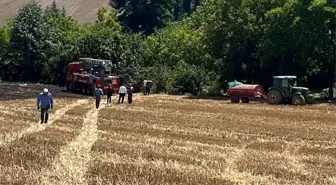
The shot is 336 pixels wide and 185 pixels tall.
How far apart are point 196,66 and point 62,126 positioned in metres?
32.7

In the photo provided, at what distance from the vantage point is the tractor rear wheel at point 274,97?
40.6 meters

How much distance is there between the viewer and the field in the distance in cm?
1443

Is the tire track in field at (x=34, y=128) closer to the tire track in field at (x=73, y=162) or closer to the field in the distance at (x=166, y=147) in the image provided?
Answer: the field in the distance at (x=166, y=147)

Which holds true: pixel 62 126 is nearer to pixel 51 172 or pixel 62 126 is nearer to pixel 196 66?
pixel 51 172

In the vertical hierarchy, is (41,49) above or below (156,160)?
above

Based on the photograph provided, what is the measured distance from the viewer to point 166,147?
19.4 meters

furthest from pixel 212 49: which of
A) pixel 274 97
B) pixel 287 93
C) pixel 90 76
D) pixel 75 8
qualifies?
pixel 75 8

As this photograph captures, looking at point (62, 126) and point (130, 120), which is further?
point (130, 120)

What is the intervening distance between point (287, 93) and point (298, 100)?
1.03 meters

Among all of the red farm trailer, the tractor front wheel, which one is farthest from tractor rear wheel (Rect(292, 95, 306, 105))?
the tractor front wheel

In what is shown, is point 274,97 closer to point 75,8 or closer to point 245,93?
point 245,93

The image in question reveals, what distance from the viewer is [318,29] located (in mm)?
43750

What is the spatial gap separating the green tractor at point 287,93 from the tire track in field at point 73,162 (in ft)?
66.3

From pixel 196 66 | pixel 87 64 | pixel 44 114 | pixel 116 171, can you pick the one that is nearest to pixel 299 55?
pixel 196 66
